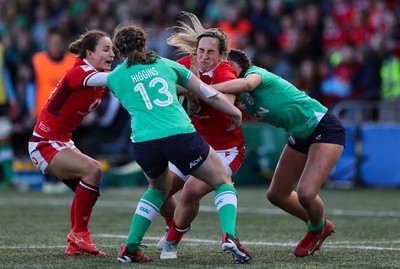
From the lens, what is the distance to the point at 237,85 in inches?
274

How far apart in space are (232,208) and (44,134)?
1.96 metres

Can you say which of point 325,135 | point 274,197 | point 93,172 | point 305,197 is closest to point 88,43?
point 93,172

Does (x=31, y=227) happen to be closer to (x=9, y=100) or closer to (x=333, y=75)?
(x=9, y=100)

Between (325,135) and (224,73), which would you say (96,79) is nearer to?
(224,73)

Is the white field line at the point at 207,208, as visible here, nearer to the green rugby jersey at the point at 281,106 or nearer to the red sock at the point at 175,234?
the green rugby jersey at the point at 281,106

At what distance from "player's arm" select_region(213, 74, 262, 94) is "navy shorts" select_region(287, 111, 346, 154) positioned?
75 centimetres

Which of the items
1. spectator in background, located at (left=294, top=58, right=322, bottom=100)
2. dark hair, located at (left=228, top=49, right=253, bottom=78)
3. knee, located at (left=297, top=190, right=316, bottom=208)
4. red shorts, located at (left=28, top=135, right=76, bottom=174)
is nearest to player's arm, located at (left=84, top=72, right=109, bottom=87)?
red shorts, located at (left=28, top=135, right=76, bottom=174)

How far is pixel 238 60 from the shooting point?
24.4 feet

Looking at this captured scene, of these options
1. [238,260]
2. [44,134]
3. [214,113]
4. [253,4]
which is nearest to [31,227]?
[44,134]

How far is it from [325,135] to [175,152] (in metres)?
1.45

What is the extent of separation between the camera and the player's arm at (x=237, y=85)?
6.96 meters

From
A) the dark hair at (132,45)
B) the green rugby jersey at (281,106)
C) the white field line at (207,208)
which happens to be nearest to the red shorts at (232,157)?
the green rugby jersey at (281,106)

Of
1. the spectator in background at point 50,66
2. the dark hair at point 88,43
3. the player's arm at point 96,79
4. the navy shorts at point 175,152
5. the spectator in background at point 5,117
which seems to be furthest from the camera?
the spectator in background at point 5,117

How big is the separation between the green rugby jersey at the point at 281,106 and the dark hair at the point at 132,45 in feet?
2.92
